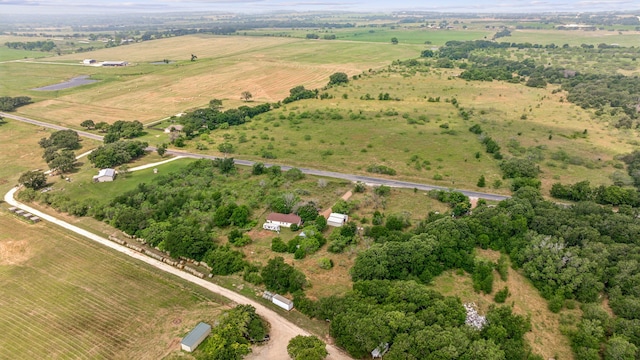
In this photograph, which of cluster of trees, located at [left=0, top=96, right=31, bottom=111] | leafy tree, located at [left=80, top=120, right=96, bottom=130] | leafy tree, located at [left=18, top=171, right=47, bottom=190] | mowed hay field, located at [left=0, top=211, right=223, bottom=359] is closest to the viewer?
mowed hay field, located at [left=0, top=211, right=223, bottom=359]

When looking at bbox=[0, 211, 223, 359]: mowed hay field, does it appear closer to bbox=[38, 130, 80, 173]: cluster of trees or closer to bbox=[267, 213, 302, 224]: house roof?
bbox=[267, 213, 302, 224]: house roof

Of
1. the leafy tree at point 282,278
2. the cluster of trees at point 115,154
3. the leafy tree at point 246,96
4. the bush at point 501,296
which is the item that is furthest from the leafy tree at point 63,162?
the bush at point 501,296

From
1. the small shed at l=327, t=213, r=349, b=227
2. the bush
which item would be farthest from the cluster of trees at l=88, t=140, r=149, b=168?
the bush

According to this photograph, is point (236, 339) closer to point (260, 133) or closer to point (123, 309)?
point (123, 309)

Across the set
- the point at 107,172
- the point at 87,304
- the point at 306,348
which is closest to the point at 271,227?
the point at 306,348

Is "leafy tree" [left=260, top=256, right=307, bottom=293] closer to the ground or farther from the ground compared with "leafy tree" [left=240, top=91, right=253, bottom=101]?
closer to the ground

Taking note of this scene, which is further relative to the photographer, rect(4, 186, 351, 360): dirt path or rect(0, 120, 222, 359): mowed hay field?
rect(0, 120, 222, 359): mowed hay field
